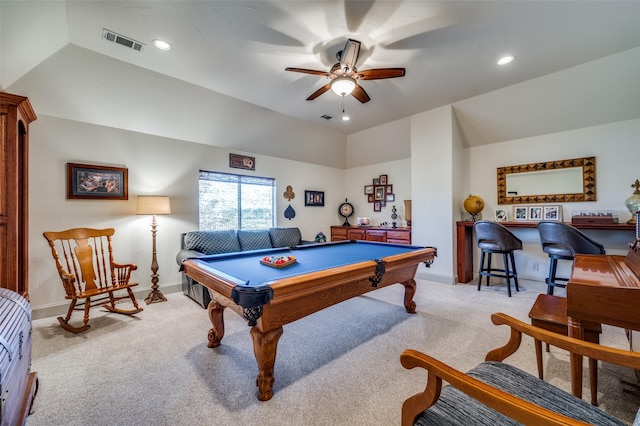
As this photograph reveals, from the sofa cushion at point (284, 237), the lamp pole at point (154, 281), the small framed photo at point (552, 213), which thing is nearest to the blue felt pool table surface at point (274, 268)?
the sofa cushion at point (284, 237)

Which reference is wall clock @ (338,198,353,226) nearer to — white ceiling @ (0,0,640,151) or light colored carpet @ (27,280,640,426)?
white ceiling @ (0,0,640,151)

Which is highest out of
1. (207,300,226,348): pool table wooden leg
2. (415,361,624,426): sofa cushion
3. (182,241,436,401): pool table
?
(182,241,436,401): pool table

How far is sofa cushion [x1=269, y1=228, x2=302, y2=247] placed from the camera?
461cm

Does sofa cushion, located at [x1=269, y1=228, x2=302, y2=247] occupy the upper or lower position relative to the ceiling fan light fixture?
lower

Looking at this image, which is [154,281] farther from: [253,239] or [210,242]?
[253,239]

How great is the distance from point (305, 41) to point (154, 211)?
2.84 m

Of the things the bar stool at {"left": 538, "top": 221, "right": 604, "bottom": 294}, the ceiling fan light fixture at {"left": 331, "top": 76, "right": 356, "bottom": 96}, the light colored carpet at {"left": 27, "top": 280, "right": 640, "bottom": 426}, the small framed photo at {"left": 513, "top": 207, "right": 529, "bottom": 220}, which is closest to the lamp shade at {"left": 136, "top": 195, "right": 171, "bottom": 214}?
the light colored carpet at {"left": 27, "top": 280, "right": 640, "bottom": 426}

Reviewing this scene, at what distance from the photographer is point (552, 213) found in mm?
3971

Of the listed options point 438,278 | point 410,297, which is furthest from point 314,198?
point 410,297

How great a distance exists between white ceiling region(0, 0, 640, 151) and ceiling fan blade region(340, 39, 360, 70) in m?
0.21

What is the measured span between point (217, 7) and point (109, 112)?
2210 mm

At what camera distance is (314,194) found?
588cm

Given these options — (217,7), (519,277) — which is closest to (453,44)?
(217,7)

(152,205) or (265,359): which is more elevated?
(152,205)
